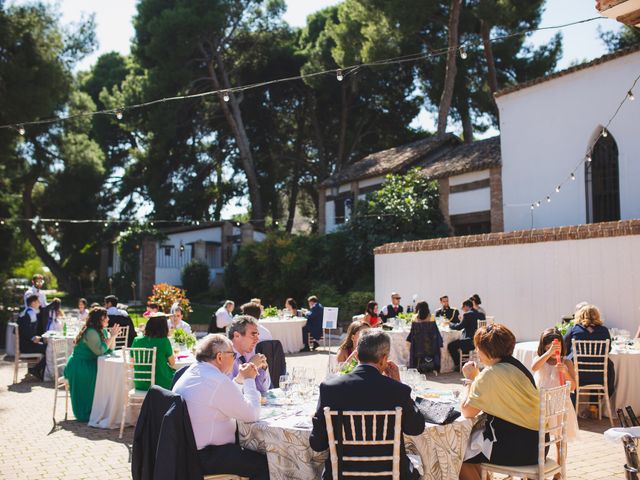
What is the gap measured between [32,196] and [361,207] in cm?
1737

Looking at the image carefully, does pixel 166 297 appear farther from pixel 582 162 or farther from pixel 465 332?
pixel 582 162

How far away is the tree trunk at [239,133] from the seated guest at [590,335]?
2331 centimetres

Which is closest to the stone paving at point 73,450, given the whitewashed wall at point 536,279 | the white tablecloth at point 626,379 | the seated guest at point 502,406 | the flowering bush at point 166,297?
the white tablecloth at point 626,379

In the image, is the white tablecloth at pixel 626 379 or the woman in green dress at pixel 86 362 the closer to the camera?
the woman in green dress at pixel 86 362

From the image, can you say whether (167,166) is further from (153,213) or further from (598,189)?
(598,189)

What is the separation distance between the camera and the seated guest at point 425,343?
10375 millimetres

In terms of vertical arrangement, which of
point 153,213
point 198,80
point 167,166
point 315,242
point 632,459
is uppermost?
point 198,80

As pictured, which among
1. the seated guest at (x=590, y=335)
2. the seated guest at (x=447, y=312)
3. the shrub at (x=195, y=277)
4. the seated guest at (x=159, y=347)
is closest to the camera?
the seated guest at (x=159, y=347)

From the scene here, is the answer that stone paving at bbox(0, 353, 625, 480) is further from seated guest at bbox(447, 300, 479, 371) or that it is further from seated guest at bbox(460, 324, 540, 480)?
seated guest at bbox(447, 300, 479, 371)

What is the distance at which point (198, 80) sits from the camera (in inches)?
1161

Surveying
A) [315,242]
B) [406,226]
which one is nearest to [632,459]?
[406,226]

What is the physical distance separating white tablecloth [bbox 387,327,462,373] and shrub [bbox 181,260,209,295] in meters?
19.1

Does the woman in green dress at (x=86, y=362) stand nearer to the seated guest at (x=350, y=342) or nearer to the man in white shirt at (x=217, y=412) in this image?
the seated guest at (x=350, y=342)

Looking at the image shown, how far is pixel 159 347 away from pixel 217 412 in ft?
9.52
